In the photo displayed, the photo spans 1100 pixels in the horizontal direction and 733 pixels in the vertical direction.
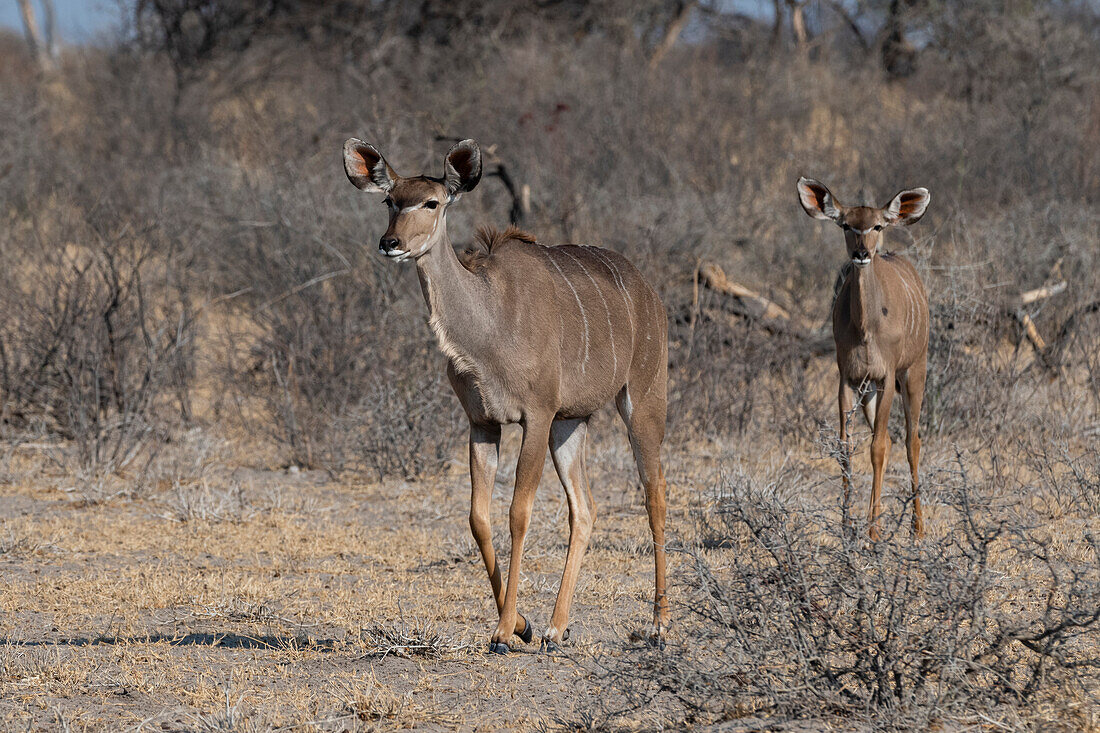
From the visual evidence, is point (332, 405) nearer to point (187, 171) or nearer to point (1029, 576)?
point (1029, 576)

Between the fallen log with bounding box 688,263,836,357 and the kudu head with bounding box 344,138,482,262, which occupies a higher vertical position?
the kudu head with bounding box 344,138,482,262

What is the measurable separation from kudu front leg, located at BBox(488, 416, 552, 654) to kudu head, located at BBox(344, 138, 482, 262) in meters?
0.77

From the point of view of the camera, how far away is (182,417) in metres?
9.65

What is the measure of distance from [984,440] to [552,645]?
4.73 m

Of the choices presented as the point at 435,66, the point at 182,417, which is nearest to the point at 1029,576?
the point at 182,417

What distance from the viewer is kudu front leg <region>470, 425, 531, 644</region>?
477cm

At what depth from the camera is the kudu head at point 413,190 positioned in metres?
4.47

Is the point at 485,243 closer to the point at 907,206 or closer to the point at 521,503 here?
the point at 521,503

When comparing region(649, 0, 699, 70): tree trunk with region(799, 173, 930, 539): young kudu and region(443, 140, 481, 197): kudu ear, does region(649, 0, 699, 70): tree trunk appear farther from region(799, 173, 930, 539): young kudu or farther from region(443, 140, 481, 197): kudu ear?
region(443, 140, 481, 197): kudu ear

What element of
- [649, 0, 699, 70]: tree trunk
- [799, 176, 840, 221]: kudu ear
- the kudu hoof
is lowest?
the kudu hoof

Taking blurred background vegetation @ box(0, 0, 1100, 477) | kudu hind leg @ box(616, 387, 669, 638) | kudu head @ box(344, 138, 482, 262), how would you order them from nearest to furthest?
kudu head @ box(344, 138, 482, 262), kudu hind leg @ box(616, 387, 669, 638), blurred background vegetation @ box(0, 0, 1100, 477)

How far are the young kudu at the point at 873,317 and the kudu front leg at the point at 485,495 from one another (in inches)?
106

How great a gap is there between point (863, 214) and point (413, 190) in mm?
3155

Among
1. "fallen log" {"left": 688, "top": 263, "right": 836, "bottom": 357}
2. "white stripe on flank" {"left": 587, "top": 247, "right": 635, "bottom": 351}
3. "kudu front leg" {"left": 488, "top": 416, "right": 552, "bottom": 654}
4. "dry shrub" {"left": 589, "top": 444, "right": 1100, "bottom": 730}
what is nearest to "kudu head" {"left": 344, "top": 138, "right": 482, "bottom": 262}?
"kudu front leg" {"left": 488, "top": 416, "right": 552, "bottom": 654}
